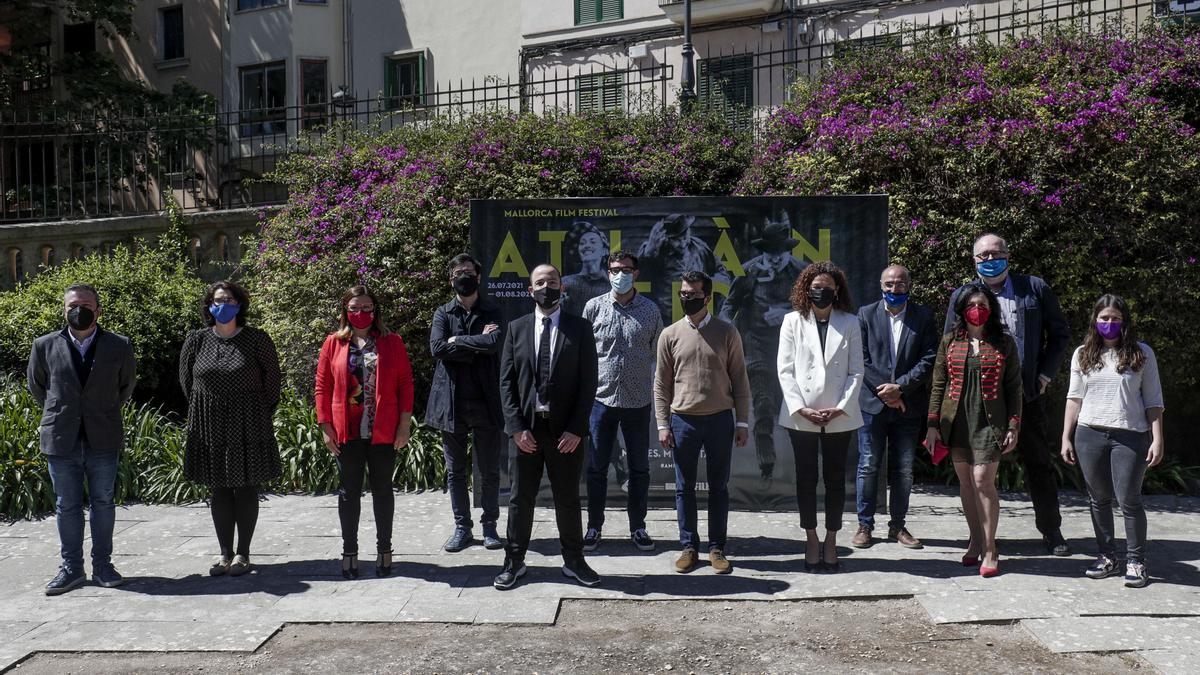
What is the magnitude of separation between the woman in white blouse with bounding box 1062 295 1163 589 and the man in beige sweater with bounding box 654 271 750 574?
198cm

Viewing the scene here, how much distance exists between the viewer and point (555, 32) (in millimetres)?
25016

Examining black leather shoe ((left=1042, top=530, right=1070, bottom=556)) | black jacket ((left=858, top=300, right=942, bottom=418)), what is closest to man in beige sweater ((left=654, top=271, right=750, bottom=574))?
black jacket ((left=858, top=300, right=942, bottom=418))

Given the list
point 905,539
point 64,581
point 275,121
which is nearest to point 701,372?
point 905,539

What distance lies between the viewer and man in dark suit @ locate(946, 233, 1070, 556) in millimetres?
6898

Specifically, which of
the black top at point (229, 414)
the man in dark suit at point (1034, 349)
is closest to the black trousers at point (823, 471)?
the man in dark suit at point (1034, 349)

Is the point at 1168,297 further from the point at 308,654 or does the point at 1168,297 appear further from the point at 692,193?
the point at 308,654

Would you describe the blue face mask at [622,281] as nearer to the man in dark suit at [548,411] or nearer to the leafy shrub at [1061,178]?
the man in dark suit at [548,411]

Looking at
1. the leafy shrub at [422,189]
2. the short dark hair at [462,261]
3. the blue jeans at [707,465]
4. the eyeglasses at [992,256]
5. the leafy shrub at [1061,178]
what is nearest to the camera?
the blue jeans at [707,465]

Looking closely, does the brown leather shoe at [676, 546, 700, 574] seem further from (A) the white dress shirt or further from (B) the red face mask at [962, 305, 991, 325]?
(B) the red face mask at [962, 305, 991, 325]

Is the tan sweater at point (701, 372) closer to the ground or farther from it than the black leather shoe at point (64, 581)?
farther from it

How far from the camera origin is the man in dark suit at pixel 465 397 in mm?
7227

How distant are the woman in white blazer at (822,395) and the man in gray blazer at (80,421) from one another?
4.17 metres

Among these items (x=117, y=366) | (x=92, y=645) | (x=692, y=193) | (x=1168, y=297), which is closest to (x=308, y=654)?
(x=92, y=645)

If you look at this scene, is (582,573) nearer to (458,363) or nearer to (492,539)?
(492,539)
